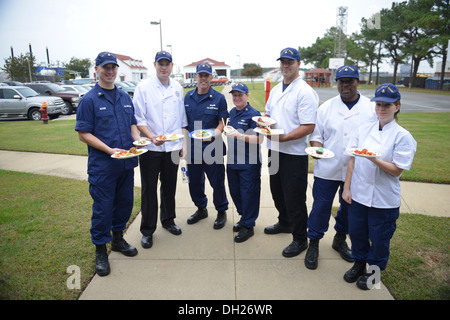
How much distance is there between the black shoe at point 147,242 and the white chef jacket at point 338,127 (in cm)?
224

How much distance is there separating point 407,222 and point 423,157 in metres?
4.13

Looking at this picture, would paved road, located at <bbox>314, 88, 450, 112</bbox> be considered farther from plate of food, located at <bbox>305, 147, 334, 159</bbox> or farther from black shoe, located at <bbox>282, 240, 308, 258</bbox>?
plate of food, located at <bbox>305, 147, 334, 159</bbox>

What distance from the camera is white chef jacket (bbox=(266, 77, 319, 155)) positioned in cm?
332

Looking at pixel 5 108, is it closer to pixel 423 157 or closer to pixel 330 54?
pixel 423 157

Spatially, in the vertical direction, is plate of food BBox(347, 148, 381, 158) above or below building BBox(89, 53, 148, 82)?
below

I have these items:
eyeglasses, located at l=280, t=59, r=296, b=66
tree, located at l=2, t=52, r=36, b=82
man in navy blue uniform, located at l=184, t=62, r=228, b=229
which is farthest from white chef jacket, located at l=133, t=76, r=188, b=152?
tree, located at l=2, t=52, r=36, b=82

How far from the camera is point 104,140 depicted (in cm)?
329

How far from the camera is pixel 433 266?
3.28m

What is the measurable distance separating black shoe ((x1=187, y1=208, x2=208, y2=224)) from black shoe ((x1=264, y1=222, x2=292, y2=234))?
99 centimetres

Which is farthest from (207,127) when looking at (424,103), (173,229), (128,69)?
(128,69)

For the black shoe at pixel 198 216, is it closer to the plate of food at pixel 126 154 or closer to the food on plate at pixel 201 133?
the food on plate at pixel 201 133

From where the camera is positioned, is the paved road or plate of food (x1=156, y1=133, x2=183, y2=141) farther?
the paved road

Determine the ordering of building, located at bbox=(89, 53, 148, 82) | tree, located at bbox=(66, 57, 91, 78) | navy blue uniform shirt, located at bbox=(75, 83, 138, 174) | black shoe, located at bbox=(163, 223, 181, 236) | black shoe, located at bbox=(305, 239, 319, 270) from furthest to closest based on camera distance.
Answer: tree, located at bbox=(66, 57, 91, 78)
building, located at bbox=(89, 53, 148, 82)
black shoe, located at bbox=(163, 223, 181, 236)
black shoe, located at bbox=(305, 239, 319, 270)
navy blue uniform shirt, located at bbox=(75, 83, 138, 174)

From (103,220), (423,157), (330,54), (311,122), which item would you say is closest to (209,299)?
(103,220)
